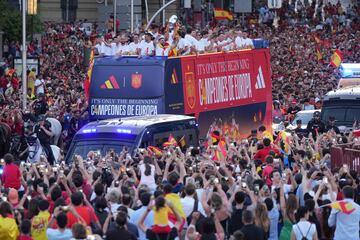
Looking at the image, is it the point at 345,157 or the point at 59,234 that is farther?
the point at 345,157

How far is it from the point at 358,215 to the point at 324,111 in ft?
56.2

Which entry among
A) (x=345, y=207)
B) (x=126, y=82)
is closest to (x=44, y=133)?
(x=126, y=82)

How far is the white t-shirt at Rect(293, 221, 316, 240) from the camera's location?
17.6 m

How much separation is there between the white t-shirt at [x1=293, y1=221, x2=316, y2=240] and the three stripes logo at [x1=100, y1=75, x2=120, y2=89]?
15800 mm

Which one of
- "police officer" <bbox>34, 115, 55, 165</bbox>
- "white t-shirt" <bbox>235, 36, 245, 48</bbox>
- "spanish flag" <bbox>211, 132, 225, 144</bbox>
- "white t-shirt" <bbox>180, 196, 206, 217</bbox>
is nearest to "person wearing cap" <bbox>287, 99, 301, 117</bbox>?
"white t-shirt" <bbox>235, 36, 245, 48</bbox>

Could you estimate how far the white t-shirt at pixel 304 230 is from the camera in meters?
17.6

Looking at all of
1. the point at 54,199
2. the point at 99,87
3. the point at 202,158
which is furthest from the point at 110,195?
the point at 99,87

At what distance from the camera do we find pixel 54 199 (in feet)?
61.7

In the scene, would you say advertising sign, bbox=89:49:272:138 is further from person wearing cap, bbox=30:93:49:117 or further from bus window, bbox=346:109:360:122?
person wearing cap, bbox=30:93:49:117

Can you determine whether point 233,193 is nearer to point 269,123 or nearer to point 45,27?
point 269,123

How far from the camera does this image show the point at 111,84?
33312mm

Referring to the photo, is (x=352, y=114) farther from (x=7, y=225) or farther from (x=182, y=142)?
(x=7, y=225)

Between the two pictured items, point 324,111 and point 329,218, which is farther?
A: point 324,111

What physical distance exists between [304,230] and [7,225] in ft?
10.6
